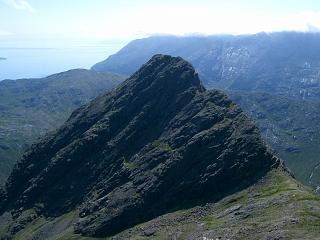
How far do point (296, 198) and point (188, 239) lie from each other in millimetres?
39735

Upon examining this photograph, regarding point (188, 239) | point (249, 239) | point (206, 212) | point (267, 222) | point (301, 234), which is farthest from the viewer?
point (206, 212)

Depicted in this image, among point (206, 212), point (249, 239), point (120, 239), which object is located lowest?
point (120, 239)

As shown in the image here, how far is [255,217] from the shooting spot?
16338cm

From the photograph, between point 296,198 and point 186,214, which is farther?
point 186,214

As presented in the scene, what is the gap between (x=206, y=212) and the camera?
193 metres

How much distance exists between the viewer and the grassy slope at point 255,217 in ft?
470

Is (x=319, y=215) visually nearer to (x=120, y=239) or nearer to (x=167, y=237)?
(x=167, y=237)

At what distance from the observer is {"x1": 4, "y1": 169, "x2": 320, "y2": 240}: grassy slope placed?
143m

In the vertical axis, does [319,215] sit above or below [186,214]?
above

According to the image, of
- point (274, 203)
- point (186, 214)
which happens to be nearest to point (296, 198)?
point (274, 203)

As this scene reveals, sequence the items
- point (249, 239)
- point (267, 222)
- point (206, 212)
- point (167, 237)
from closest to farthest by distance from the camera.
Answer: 1. point (249, 239)
2. point (267, 222)
3. point (167, 237)
4. point (206, 212)

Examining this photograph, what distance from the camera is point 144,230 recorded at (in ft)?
643

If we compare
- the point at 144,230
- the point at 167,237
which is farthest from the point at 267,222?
the point at 144,230

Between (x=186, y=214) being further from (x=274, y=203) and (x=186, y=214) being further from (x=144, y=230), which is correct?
(x=274, y=203)
